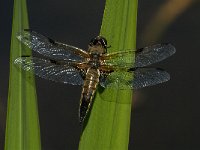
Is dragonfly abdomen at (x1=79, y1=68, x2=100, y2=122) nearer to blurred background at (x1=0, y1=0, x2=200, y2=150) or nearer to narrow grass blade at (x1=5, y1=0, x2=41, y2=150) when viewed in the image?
narrow grass blade at (x1=5, y1=0, x2=41, y2=150)

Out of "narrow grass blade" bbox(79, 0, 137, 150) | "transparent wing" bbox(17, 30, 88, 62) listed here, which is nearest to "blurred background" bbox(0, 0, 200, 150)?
"transparent wing" bbox(17, 30, 88, 62)

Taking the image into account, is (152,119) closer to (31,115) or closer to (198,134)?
(198,134)

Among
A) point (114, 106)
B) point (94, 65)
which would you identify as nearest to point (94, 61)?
point (94, 65)

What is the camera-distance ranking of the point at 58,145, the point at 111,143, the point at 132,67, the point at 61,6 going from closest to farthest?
the point at 111,143 → the point at 132,67 → the point at 58,145 → the point at 61,6

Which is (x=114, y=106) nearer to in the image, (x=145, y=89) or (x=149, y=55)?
(x=149, y=55)

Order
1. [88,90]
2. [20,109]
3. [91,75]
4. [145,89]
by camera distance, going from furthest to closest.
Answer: [145,89] → [91,75] → [88,90] → [20,109]

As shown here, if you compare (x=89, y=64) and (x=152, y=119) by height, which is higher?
(x=89, y=64)

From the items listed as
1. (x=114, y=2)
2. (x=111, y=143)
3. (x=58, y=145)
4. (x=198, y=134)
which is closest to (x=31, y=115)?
(x=111, y=143)
